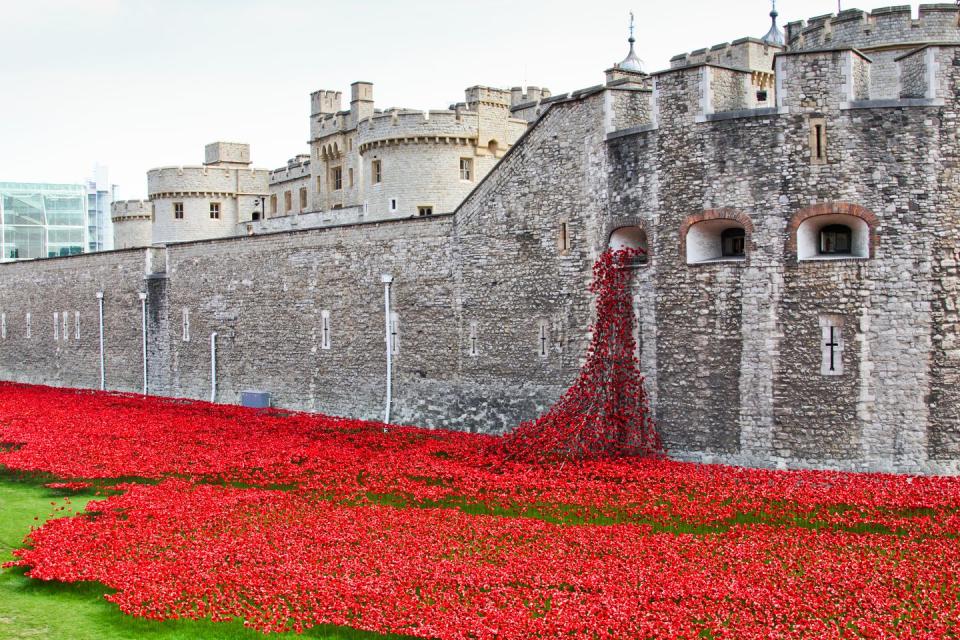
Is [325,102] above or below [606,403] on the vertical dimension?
above

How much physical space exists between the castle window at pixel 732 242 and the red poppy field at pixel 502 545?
3.75 metres

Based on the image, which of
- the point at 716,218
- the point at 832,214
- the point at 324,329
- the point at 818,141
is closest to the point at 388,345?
the point at 324,329

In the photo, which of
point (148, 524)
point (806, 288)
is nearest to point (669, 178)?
point (806, 288)

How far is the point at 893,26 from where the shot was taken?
734 inches

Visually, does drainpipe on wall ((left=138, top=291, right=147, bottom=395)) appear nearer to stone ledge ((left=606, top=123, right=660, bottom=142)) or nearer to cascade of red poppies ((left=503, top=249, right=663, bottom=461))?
cascade of red poppies ((left=503, top=249, right=663, bottom=461))

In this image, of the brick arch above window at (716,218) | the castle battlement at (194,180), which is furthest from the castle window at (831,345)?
the castle battlement at (194,180)

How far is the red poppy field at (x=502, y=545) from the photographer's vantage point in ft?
30.4

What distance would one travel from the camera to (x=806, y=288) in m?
15.5

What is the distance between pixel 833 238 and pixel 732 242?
1644 millimetres

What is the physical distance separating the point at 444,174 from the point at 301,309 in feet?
32.3

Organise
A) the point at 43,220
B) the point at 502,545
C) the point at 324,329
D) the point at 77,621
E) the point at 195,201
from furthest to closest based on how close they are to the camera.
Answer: the point at 43,220 < the point at 195,201 < the point at 324,329 < the point at 502,545 < the point at 77,621

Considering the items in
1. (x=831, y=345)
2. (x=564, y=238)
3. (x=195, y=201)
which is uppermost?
(x=195, y=201)

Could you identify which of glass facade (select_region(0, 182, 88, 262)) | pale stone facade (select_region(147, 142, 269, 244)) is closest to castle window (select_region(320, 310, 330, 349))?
pale stone facade (select_region(147, 142, 269, 244))

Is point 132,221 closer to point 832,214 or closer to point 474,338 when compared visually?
point 474,338
